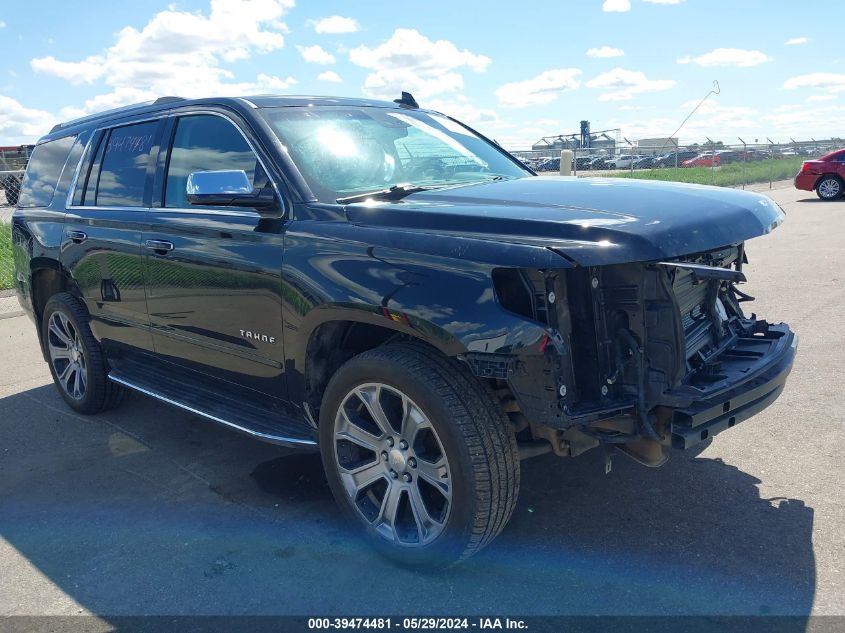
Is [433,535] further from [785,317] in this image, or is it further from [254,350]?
[785,317]

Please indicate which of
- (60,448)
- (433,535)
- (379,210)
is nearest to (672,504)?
(433,535)

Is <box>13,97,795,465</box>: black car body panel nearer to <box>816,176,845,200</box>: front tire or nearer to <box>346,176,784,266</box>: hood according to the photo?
<box>346,176,784,266</box>: hood

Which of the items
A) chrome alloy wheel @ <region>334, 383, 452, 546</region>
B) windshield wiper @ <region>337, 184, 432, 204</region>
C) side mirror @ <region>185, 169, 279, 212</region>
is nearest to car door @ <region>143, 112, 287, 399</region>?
side mirror @ <region>185, 169, 279, 212</region>

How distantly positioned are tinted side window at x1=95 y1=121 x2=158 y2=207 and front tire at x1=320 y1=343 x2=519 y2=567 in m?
2.07

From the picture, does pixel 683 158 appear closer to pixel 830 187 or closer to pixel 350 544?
pixel 830 187

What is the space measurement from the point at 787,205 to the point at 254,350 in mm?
19175

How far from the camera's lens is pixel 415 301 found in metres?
2.93

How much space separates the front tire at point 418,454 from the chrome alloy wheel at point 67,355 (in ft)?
9.13

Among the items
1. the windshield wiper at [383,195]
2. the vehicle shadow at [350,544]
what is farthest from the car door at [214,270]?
the vehicle shadow at [350,544]

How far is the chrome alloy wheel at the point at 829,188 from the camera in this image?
67.9 feet

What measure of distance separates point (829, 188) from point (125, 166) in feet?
68.1

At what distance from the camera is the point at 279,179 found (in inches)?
141

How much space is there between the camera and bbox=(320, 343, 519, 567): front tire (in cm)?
288

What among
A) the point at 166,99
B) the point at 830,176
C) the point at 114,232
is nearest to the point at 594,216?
the point at 166,99
